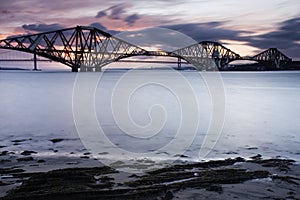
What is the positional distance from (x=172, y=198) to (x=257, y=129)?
888cm

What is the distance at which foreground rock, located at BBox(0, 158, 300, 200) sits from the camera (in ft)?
14.8

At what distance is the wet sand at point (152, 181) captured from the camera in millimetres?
4566

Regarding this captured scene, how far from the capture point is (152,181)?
5.12 m

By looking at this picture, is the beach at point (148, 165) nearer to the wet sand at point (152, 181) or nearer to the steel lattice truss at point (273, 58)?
the wet sand at point (152, 181)

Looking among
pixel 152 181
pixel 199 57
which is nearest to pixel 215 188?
pixel 152 181

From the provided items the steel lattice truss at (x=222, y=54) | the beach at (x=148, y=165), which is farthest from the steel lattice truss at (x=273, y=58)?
the beach at (x=148, y=165)

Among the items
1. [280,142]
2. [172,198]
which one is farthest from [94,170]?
[280,142]

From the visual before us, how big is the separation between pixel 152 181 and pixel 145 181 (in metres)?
0.12

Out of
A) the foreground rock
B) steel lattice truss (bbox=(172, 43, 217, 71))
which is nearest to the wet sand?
the foreground rock

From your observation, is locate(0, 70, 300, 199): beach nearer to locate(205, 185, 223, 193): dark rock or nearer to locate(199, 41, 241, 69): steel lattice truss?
locate(205, 185, 223, 193): dark rock

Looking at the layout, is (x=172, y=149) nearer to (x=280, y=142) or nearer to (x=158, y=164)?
(x=158, y=164)

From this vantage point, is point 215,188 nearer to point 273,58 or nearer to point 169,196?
point 169,196

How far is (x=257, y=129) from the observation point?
1241cm

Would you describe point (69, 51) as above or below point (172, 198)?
above
